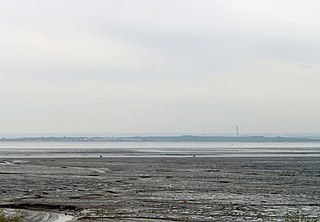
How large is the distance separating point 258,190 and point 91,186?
10984 millimetres

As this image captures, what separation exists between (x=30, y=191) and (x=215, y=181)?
45.4 ft

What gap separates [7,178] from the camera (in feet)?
155

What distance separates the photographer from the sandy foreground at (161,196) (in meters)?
26.5

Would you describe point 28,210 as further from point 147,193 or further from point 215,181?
point 215,181

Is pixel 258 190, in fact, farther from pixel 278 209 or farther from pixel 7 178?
pixel 7 178

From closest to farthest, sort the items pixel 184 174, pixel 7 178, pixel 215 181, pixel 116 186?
pixel 116 186 < pixel 215 181 < pixel 7 178 < pixel 184 174

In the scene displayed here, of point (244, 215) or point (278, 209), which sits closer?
point (244, 215)

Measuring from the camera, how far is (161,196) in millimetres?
33875

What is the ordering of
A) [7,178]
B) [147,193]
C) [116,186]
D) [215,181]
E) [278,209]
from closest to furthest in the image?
[278,209]
[147,193]
[116,186]
[215,181]
[7,178]

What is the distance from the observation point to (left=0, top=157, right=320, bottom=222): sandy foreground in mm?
26467

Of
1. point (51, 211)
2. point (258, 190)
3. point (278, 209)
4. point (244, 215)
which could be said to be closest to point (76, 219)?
point (51, 211)

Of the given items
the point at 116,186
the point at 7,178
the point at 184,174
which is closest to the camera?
the point at 116,186

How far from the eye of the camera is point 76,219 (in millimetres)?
25359

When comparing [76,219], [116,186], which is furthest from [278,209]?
[116,186]
